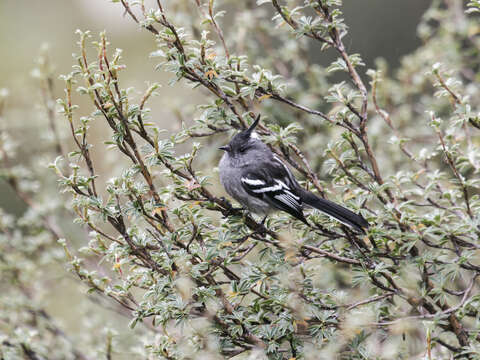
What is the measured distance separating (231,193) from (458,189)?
1.63 m

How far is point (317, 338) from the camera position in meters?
2.88

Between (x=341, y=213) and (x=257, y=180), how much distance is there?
1.21 m

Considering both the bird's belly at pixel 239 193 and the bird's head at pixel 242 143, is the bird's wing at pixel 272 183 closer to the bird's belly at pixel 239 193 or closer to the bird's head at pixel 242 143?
the bird's belly at pixel 239 193

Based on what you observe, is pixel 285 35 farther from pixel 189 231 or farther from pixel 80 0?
pixel 80 0

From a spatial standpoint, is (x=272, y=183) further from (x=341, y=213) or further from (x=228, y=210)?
(x=341, y=213)

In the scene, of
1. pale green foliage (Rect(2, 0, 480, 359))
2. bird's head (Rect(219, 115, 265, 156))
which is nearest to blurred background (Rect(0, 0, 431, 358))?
bird's head (Rect(219, 115, 265, 156))

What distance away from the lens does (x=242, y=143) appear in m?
4.16

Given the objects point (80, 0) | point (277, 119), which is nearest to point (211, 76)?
point (277, 119)

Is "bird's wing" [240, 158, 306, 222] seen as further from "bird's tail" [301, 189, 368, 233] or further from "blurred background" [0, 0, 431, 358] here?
"blurred background" [0, 0, 431, 358]

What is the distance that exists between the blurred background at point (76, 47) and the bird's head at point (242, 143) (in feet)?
3.58

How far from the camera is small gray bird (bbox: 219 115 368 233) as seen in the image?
12.3 feet

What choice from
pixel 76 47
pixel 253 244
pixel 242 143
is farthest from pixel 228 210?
pixel 76 47

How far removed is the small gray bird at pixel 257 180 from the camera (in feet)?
12.3

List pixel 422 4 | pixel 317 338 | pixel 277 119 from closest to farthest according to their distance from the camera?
pixel 317 338 < pixel 277 119 < pixel 422 4
